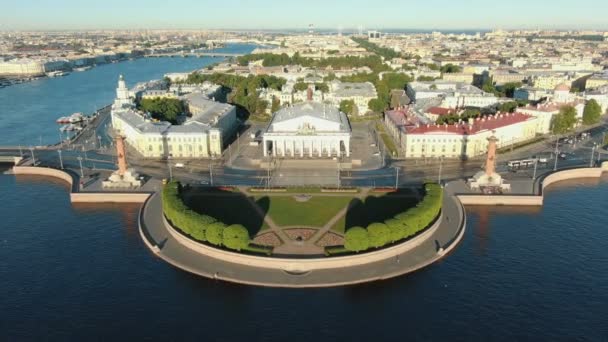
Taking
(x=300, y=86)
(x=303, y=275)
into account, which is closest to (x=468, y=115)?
(x=300, y=86)

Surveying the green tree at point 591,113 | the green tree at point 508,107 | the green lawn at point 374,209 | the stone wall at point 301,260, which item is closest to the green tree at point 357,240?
the stone wall at point 301,260

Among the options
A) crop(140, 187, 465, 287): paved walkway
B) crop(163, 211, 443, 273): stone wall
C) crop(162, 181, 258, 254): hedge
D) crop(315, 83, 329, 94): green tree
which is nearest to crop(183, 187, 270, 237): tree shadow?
crop(162, 181, 258, 254): hedge

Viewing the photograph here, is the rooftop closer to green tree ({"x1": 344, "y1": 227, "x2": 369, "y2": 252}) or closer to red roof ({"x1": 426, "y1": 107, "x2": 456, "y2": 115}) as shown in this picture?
red roof ({"x1": 426, "y1": 107, "x2": 456, "y2": 115})

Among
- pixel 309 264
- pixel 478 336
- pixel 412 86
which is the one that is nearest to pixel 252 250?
pixel 309 264

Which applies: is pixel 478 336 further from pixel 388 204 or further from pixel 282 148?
pixel 282 148

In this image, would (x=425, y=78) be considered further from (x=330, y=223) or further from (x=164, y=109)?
(x=330, y=223)
